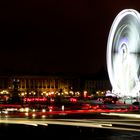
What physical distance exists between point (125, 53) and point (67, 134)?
37.9 meters

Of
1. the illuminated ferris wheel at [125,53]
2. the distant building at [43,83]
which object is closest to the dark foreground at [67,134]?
the illuminated ferris wheel at [125,53]

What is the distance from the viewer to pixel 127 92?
58.9m

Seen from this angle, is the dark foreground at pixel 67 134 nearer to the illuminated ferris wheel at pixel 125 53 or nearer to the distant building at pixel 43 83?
the illuminated ferris wheel at pixel 125 53

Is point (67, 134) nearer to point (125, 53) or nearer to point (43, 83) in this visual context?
point (125, 53)

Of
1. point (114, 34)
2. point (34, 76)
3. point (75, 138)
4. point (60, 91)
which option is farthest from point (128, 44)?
point (34, 76)

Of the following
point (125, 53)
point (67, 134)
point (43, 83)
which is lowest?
point (67, 134)

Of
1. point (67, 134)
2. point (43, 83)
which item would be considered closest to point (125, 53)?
point (67, 134)

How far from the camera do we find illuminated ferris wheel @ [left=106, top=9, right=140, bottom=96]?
5712cm

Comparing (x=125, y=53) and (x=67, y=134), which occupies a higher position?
(x=125, y=53)

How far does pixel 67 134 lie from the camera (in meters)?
22.5

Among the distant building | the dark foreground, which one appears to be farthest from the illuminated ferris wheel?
the distant building

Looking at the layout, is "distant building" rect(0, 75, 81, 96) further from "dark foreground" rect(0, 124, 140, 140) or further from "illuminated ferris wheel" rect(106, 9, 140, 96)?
"dark foreground" rect(0, 124, 140, 140)

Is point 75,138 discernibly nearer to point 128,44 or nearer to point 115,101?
point 128,44

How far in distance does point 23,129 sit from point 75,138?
17.3ft
